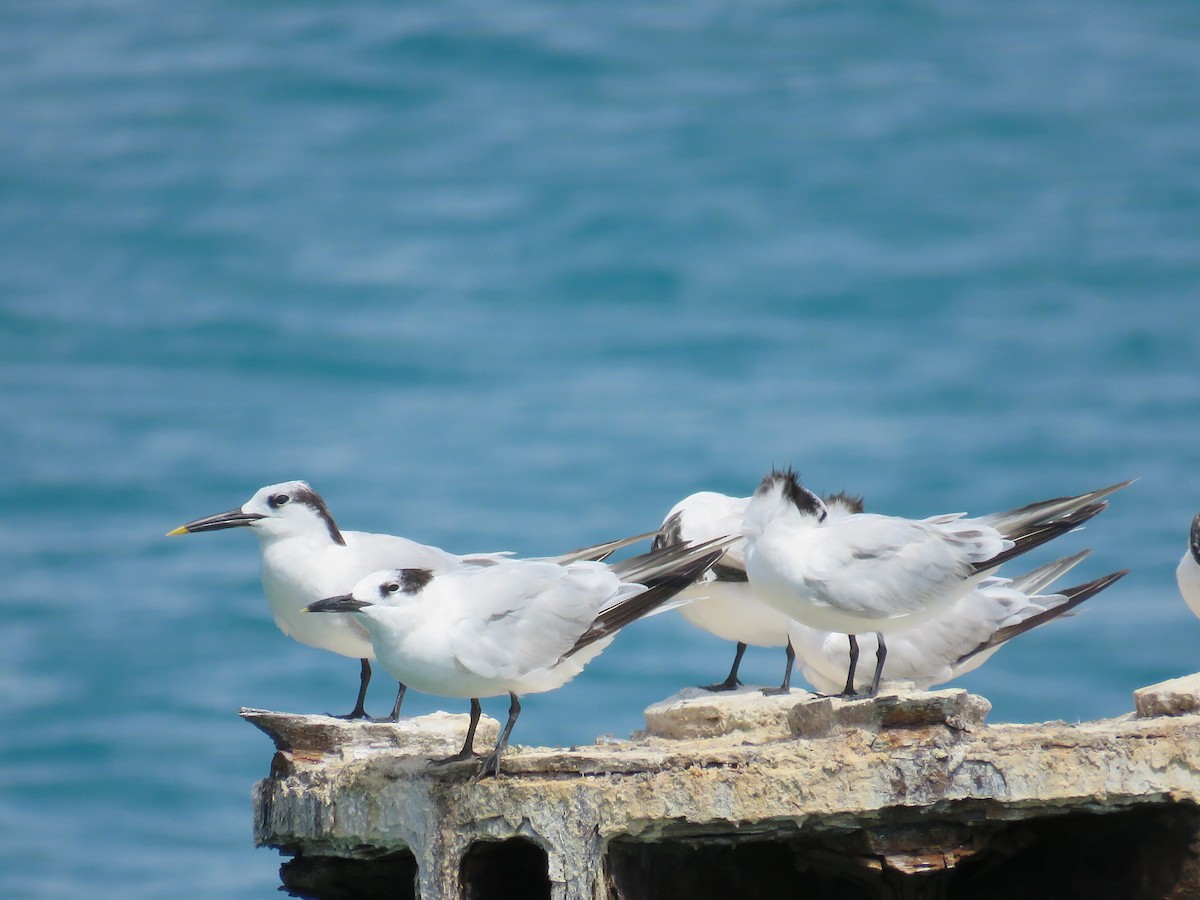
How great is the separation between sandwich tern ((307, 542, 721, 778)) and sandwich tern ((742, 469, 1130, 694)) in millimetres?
439

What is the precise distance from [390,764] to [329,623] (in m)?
0.88

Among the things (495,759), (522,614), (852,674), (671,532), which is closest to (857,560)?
(852,674)

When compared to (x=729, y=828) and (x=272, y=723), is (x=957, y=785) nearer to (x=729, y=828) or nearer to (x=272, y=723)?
(x=729, y=828)

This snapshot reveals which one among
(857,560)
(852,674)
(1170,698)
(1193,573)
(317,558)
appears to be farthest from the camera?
(1193,573)

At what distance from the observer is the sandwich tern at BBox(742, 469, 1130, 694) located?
6910 mm

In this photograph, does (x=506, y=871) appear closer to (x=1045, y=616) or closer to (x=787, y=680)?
(x=787, y=680)

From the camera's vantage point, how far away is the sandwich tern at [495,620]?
21.0 ft

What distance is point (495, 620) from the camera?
650cm

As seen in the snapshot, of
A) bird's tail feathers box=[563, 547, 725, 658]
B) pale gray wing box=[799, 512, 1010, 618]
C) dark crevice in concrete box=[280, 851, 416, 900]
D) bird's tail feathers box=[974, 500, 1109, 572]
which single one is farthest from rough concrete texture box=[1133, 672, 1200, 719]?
dark crevice in concrete box=[280, 851, 416, 900]

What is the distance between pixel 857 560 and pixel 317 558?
2.62 m

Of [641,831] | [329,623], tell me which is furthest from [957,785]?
[329,623]

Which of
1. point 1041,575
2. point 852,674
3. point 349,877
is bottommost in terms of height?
point 349,877

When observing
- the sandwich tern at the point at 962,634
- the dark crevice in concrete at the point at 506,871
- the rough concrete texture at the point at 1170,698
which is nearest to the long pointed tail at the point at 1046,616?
the sandwich tern at the point at 962,634

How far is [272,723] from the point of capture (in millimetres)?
7387
